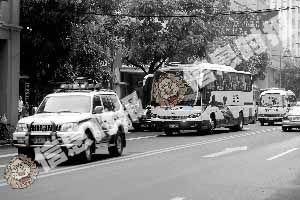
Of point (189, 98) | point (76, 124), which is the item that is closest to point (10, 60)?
point (189, 98)

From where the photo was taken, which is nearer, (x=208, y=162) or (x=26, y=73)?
(x=208, y=162)

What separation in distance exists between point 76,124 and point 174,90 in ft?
51.2

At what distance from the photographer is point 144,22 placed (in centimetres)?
4019

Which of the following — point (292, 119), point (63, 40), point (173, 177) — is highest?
point (63, 40)

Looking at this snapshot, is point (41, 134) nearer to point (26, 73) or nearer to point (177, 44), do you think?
point (26, 73)

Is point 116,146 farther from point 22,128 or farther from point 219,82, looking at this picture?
point 219,82

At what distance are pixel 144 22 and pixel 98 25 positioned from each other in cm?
925

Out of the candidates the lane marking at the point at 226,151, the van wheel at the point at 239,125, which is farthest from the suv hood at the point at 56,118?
the van wheel at the point at 239,125

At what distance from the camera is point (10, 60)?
28172mm

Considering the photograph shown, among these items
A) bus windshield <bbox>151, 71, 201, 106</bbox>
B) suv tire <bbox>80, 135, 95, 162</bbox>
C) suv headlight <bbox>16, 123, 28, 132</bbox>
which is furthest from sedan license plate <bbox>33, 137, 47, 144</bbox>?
bus windshield <bbox>151, 71, 201, 106</bbox>

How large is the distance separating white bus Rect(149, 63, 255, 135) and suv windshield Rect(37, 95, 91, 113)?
13.6 meters

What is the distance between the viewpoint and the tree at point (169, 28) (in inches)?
1555

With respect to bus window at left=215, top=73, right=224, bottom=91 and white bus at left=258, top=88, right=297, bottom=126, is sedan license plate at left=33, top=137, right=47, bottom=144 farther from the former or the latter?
white bus at left=258, top=88, right=297, bottom=126

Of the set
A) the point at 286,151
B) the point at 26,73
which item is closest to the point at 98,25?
the point at 26,73
